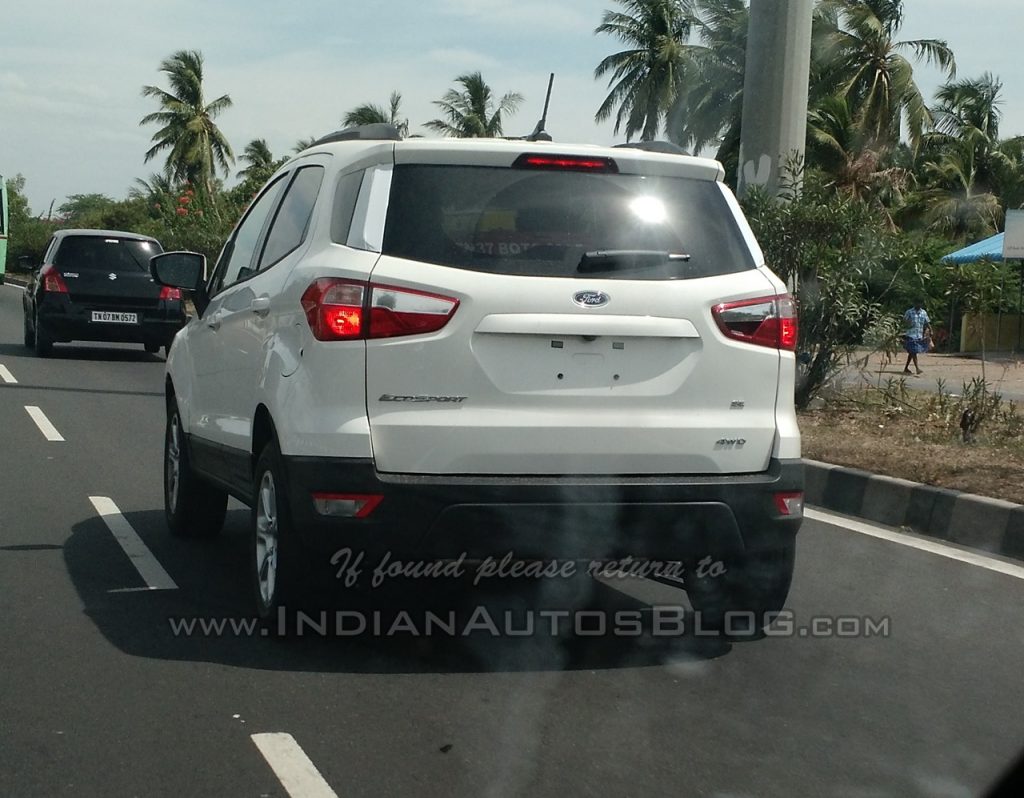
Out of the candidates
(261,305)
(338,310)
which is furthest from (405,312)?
(261,305)

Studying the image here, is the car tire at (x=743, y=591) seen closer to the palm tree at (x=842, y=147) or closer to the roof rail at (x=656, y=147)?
the roof rail at (x=656, y=147)

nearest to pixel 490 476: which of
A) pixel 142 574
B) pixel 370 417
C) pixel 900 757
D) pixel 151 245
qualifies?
pixel 370 417

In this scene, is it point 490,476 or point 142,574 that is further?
point 142,574

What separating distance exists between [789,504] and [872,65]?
155 feet

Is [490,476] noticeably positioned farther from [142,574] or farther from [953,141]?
[953,141]

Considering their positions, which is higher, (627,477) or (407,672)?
(627,477)

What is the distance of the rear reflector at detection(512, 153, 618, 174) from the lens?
5059 mm

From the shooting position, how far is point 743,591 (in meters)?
5.48

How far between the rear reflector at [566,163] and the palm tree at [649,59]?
53679 mm

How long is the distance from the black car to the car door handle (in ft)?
45.3

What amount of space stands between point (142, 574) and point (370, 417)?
2193mm

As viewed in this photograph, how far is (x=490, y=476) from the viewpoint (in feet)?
15.7

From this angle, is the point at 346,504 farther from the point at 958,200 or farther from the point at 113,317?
the point at 958,200

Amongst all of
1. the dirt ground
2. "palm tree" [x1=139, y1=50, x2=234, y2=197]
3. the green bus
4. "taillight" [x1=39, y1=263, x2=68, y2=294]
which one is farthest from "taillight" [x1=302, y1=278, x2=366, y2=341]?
"palm tree" [x1=139, y1=50, x2=234, y2=197]
